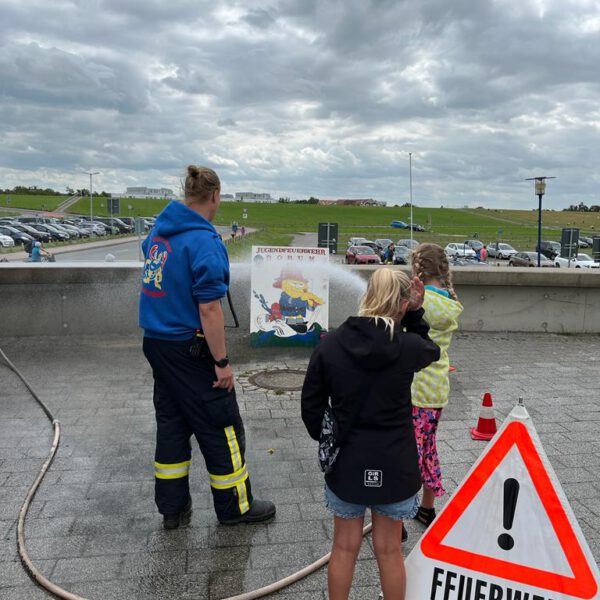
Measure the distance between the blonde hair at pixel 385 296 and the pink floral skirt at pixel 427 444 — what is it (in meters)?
1.21

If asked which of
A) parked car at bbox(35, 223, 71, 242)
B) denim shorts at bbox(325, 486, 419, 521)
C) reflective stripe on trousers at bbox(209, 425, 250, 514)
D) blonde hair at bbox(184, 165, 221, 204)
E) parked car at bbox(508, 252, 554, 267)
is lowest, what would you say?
parked car at bbox(508, 252, 554, 267)

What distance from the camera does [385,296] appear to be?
2.60m

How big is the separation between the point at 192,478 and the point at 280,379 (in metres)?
2.72

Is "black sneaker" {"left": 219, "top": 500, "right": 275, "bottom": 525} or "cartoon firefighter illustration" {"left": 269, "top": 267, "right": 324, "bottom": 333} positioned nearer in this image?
"black sneaker" {"left": 219, "top": 500, "right": 275, "bottom": 525}

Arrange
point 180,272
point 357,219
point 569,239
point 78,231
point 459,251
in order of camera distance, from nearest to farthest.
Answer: point 180,272, point 569,239, point 459,251, point 78,231, point 357,219

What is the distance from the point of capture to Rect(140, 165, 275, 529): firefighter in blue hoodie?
336cm

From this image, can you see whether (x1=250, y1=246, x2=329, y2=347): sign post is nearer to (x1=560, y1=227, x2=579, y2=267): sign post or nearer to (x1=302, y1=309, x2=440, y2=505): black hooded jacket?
(x1=302, y1=309, x2=440, y2=505): black hooded jacket

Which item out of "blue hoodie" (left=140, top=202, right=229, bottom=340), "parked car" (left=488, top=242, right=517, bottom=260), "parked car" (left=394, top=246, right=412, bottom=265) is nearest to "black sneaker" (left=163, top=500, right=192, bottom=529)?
"blue hoodie" (left=140, top=202, right=229, bottom=340)

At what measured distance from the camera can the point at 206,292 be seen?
10.8ft

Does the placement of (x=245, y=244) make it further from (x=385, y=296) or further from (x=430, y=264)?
(x=385, y=296)

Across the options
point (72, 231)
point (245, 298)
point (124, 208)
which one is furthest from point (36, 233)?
point (124, 208)

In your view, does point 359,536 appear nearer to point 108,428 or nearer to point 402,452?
point 402,452

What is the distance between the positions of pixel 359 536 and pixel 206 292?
1.46 m

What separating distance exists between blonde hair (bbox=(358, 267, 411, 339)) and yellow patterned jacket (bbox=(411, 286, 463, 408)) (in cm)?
91
